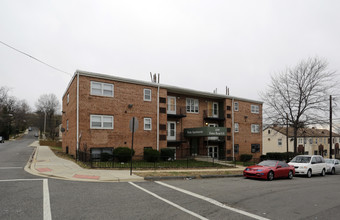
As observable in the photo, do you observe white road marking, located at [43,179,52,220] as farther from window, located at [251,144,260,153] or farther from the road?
window, located at [251,144,260,153]

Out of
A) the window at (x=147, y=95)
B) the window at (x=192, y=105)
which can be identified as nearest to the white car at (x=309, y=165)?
the window at (x=192, y=105)

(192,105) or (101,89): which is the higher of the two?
(101,89)

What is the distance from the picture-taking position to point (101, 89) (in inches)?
787

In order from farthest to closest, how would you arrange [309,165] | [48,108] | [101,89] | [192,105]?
[48,108] < [192,105] < [101,89] < [309,165]

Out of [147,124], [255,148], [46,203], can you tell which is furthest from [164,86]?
[46,203]

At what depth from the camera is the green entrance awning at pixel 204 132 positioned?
942 inches

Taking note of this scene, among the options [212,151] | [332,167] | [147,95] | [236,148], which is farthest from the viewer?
[236,148]

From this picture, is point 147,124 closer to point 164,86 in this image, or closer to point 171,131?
point 171,131

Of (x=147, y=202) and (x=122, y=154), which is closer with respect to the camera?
(x=147, y=202)

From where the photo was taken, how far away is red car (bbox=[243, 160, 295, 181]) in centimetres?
1341

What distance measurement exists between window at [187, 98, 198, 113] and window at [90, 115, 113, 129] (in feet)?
32.8

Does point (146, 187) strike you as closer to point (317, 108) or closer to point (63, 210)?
point (63, 210)

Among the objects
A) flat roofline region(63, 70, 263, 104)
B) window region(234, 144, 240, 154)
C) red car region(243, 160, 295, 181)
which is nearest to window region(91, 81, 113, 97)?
flat roofline region(63, 70, 263, 104)

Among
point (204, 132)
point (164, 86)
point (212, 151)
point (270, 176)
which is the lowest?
point (212, 151)
